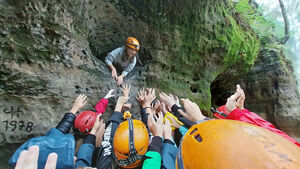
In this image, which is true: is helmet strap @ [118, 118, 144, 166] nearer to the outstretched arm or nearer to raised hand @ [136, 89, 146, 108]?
the outstretched arm

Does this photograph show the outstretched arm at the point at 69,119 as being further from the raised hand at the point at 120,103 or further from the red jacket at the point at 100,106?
the raised hand at the point at 120,103

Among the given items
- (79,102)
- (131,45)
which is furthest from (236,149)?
(131,45)

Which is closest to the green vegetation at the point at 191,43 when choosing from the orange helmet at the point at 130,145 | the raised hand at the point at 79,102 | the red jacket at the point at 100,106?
the red jacket at the point at 100,106

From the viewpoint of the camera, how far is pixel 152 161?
165 centimetres

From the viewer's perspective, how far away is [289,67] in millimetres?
7594

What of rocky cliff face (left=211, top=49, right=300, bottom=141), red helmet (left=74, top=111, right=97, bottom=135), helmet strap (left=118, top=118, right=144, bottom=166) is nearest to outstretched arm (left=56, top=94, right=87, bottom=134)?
red helmet (left=74, top=111, right=97, bottom=135)

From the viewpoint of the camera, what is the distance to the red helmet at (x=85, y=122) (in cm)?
226

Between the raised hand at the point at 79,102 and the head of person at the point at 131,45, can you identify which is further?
the head of person at the point at 131,45

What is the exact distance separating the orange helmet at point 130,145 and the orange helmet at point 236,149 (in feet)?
2.27

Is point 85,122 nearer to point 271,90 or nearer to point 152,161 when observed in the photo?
point 152,161

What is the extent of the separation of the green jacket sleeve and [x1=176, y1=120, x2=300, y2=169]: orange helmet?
39cm

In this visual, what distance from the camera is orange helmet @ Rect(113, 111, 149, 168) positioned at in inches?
70.1

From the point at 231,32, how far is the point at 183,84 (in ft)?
8.27

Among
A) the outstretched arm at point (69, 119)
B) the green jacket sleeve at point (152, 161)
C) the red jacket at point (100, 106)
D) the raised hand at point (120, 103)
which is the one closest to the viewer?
the green jacket sleeve at point (152, 161)
